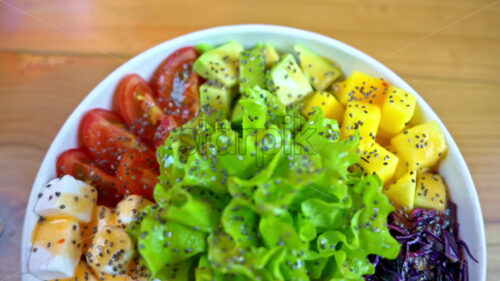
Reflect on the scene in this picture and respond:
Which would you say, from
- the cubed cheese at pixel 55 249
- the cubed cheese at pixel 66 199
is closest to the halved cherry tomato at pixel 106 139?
the cubed cheese at pixel 66 199

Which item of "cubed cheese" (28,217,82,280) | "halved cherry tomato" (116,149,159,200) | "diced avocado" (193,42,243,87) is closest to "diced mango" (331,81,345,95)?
"diced avocado" (193,42,243,87)

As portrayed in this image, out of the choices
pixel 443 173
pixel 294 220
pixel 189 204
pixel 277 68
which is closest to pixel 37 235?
pixel 189 204

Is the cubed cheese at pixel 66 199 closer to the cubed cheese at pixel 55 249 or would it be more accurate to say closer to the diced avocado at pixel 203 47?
the cubed cheese at pixel 55 249

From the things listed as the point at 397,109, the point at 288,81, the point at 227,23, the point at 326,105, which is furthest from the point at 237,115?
the point at 227,23

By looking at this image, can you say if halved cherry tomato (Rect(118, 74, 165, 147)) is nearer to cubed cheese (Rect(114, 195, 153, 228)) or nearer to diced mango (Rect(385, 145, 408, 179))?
cubed cheese (Rect(114, 195, 153, 228))

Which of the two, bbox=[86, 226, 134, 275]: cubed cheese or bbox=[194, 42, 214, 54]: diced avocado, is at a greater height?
bbox=[194, 42, 214, 54]: diced avocado

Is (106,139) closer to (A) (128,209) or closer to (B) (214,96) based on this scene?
(A) (128,209)

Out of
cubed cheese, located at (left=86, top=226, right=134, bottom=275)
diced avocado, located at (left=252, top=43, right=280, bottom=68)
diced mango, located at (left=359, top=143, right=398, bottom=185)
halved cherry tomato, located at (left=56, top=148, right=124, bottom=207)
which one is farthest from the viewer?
diced avocado, located at (left=252, top=43, right=280, bottom=68)
